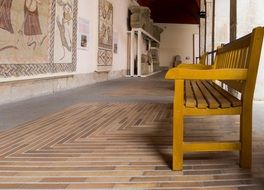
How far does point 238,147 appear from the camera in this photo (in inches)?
78.8

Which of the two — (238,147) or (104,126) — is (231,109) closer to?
(238,147)

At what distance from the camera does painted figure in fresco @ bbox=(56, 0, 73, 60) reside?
6195mm

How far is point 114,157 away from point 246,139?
827 millimetres

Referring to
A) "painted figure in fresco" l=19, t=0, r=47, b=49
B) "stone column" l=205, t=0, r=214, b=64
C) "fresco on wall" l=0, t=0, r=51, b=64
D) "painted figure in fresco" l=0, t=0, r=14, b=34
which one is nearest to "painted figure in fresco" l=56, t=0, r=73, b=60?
"fresco on wall" l=0, t=0, r=51, b=64

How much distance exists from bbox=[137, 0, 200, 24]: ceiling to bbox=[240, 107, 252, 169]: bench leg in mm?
22957

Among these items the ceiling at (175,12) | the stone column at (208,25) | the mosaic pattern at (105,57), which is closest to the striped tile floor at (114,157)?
the mosaic pattern at (105,57)

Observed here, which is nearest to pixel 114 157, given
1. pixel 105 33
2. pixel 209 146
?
pixel 209 146

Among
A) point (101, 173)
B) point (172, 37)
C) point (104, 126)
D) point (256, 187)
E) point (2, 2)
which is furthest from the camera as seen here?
point (172, 37)

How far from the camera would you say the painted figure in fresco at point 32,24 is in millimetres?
4863

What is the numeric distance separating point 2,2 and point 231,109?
339cm

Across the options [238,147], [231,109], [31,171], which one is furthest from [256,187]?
[31,171]

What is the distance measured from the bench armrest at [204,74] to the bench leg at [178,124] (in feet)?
0.15

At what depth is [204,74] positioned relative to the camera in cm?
195

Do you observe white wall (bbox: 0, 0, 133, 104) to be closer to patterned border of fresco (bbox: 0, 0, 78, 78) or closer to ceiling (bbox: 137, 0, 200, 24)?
patterned border of fresco (bbox: 0, 0, 78, 78)
